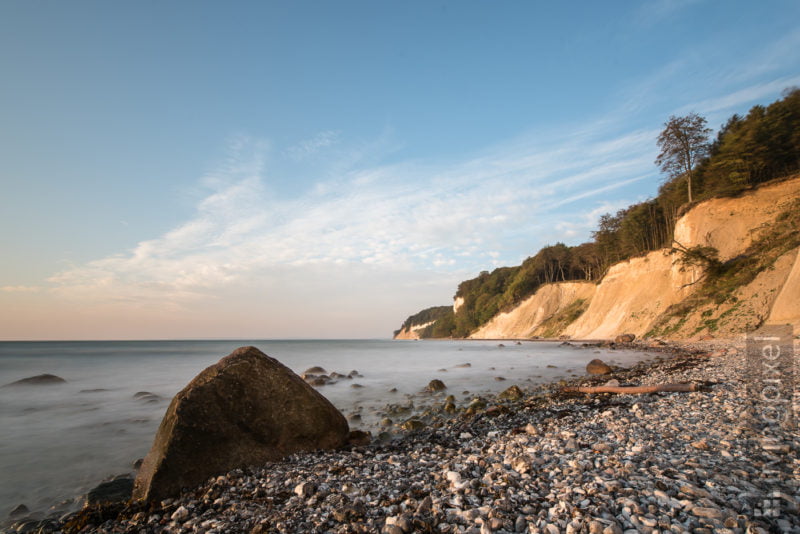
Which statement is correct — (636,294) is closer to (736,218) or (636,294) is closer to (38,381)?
(736,218)

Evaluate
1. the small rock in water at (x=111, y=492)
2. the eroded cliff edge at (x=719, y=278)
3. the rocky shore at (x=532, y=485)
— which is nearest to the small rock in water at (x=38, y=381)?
the small rock in water at (x=111, y=492)

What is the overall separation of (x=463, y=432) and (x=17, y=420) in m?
14.4

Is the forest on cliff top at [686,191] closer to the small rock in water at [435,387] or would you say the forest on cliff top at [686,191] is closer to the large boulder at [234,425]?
the small rock in water at [435,387]

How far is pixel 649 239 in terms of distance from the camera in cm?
5253

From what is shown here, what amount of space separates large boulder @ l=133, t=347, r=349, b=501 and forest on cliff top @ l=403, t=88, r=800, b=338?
39672 mm

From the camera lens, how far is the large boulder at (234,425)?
5.30m

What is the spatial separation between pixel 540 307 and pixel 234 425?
68467 millimetres

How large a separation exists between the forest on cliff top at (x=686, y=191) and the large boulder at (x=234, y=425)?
130ft

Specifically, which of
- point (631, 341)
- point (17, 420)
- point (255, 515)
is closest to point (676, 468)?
point (255, 515)

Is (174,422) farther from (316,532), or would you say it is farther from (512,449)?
(512,449)

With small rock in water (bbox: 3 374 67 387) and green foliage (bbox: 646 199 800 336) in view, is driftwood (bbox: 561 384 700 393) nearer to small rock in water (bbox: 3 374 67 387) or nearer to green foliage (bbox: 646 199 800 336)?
green foliage (bbox: 646 199 800 336)

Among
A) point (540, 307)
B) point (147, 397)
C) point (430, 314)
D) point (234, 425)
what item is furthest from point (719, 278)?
point (430, 314)

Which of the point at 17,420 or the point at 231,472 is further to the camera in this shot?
the point at 17,420

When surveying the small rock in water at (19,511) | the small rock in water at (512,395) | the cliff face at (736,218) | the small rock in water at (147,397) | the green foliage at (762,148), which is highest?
the green foliage at (762,148)
